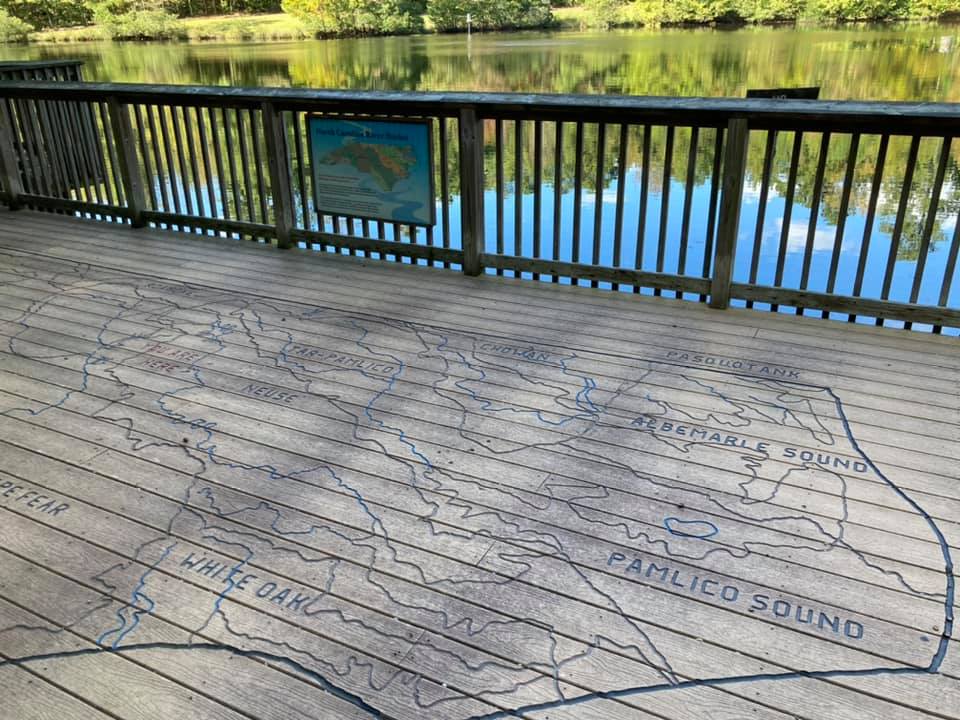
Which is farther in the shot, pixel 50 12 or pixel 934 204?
pixel 50 12

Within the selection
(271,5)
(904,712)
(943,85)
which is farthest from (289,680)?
(271,5)

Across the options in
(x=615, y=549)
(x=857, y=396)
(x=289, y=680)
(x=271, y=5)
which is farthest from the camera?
(x=271, y=5)

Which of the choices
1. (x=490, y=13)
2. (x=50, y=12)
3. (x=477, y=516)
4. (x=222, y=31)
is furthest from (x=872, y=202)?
(x=50, y=12)

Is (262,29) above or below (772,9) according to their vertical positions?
below

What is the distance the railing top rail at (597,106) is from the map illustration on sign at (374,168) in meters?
0.12

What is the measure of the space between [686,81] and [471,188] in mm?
18150

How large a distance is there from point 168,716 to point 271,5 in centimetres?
5516

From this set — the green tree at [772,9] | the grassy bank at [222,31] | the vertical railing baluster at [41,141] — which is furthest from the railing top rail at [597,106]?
the grassy bank at [222,31]

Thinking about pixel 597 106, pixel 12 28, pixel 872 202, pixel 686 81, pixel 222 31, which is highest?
pixel 597 106

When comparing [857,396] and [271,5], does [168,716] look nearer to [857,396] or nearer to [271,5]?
[857,396]

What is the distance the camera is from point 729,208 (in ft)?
12.8

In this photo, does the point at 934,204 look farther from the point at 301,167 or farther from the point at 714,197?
the point at 301,167

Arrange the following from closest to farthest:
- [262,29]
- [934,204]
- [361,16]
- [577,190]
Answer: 1. [934,204]
2. [577,190]
3. [361,16]
4. [262,29]

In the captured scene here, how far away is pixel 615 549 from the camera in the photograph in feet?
7.22
